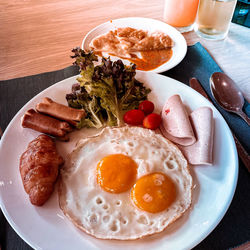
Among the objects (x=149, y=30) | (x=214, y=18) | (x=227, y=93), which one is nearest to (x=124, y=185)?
(x=227, y=93)

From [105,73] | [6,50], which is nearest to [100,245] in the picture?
[105,73]

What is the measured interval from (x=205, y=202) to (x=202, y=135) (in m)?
0.50

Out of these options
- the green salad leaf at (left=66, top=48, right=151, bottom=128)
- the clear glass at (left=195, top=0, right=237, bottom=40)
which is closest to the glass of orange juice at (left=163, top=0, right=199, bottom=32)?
the clear glass at (left=195, top=0, right=237, bottom=40)

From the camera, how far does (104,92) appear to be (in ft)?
6.61

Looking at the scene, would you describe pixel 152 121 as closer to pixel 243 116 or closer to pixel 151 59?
pixel 243 116

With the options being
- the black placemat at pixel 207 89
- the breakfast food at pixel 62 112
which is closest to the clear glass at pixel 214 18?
the black placemat at pixel 207 89

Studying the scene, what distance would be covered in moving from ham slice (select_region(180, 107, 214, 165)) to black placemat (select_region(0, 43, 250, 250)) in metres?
0.33

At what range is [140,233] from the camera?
1.39 metres

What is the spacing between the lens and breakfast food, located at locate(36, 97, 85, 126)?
1.94 meters

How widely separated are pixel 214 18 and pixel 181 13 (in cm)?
43

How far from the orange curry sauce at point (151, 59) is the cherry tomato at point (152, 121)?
0.77 meters

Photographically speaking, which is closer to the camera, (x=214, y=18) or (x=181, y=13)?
(x=214, y=18)

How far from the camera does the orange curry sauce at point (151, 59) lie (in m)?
2.57

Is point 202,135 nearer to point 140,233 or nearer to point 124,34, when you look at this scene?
point 140,233
